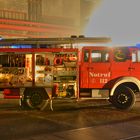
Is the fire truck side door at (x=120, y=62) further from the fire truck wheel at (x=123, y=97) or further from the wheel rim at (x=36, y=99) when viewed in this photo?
the wheel rim at (x=36, y=99)

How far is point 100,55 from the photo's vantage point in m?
12.8

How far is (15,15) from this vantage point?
30750 mm

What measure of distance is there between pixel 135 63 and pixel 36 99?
11.5 ft

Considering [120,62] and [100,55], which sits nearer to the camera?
[120,62]

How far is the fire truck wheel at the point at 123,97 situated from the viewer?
12.5 metres

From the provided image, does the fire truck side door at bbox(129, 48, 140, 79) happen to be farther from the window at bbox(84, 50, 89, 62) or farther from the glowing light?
the glowing light

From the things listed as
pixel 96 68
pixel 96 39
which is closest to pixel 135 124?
pixel 96 68

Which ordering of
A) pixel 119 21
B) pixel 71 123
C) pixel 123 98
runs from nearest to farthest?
1. pixel 71 123
2. pixel 123 98
3. pixel 119 21

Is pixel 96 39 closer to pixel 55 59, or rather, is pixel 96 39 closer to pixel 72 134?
pixel 55 59

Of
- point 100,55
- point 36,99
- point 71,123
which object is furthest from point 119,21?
point 71,123

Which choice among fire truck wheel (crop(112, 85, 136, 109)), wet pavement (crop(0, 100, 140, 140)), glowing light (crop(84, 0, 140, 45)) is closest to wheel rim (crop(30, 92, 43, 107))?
wet pavement (crop(0, 100, 140, 140))

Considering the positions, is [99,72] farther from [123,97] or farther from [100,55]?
[123,97]

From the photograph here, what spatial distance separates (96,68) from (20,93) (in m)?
2.67

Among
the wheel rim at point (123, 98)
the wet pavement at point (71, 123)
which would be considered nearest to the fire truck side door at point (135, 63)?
the wheel rim at point (123, 98)
